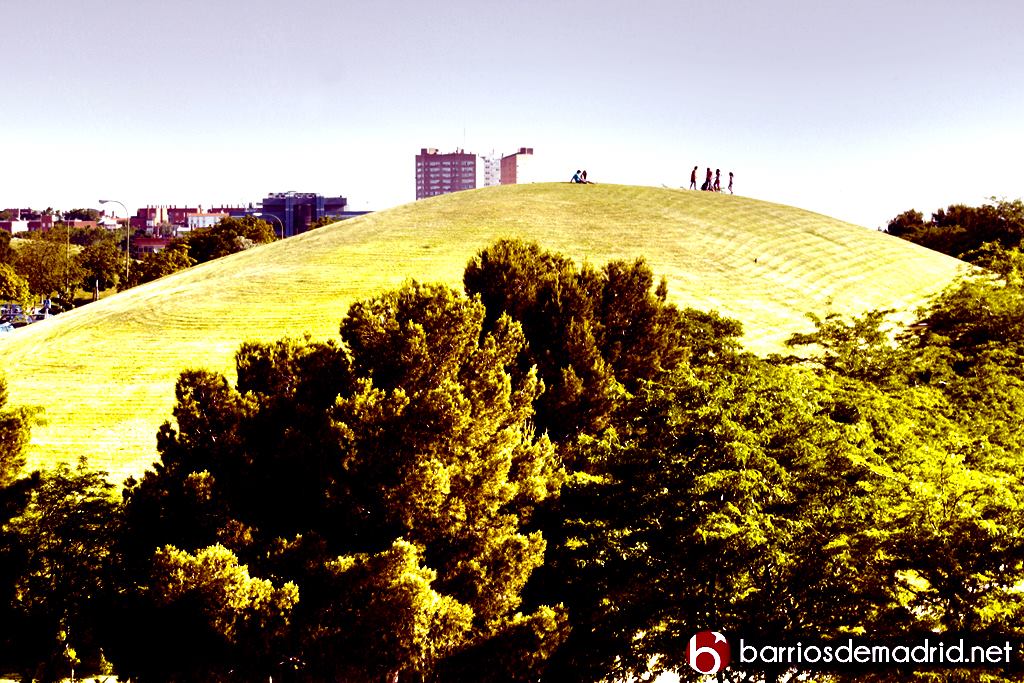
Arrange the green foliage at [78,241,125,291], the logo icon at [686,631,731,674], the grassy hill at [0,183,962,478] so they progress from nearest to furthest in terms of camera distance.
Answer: the logo icon at [686,631,731,674] < the grassy hill at [0,183,962,478] < the green foliage at [78,241,125,291]

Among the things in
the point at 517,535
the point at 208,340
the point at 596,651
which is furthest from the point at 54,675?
the point at 208,340

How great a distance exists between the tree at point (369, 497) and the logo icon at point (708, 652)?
2.80m

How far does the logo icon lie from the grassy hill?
16.3 m

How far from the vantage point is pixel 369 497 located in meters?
15.1

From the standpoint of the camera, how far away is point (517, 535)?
16.4 m

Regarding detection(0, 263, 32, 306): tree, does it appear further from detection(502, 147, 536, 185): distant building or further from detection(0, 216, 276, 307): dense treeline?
detection(502, 147, 536, 185): distant building

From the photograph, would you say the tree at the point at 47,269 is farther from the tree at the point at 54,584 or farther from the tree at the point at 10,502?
the tree at the point at 54,584

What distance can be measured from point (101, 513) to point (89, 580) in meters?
1.93

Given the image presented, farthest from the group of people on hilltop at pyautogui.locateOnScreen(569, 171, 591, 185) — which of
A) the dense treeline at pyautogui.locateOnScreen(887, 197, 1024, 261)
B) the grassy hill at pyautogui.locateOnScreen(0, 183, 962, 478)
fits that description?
the dense treeline at pyautogui.locateOnScreen(887, 197, 1024, 261)

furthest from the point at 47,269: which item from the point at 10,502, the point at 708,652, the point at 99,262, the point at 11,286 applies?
the point at 708,652

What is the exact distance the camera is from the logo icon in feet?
52.7

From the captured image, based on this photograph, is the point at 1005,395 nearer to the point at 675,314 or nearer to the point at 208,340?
the point at 675,314

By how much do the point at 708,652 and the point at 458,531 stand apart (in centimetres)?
583

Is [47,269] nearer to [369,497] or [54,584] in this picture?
[54,584]
